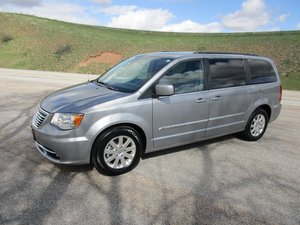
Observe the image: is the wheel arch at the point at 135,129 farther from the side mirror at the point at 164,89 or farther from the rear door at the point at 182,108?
the side mirror at the point at 164,89

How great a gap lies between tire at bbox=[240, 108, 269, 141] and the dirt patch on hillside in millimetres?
24532

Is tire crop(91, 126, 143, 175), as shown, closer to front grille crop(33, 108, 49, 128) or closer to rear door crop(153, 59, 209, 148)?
rear door crop(153, 59, 209, 148)

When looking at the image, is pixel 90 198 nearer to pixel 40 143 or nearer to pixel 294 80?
pixel 40 143

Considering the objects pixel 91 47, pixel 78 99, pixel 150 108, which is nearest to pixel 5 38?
pixel 91 47

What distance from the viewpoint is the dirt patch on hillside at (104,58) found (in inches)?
1166

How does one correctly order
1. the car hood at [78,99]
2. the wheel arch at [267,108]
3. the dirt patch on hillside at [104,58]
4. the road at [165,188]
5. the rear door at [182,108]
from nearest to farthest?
the road at [165,188] → the car hood at [78,99] → the rear door at [182,108] → the wheel arch at [267,108] → the dirt patch on hillside at [104,58]

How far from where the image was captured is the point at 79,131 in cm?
408

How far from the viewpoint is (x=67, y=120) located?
4113mm

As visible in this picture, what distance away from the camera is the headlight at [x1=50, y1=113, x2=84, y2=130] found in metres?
4.08

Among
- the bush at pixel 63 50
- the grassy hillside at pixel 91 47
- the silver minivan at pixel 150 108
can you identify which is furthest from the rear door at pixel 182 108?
the bush at pixel 63 50

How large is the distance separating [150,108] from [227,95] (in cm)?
166

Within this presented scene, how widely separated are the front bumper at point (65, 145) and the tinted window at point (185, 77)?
1.53m

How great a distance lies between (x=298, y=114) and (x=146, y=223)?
777cm

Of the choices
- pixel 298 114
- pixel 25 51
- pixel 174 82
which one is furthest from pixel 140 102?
pixel 25 51
